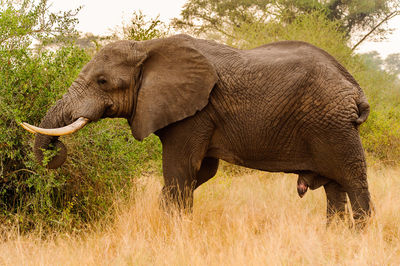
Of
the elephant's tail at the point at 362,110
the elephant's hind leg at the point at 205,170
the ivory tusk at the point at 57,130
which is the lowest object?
the elephant's hind leg at the point at 205,170

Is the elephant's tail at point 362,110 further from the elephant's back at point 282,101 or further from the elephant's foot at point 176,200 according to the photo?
the elephant's foot at point 176,200

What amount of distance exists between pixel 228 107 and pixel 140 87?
819 millimetres

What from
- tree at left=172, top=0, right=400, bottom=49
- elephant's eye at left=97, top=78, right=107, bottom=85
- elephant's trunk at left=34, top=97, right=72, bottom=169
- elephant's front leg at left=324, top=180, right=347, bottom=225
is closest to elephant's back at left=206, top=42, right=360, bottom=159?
elephant's front leg at left=324, top=180, right=347, bottom=225

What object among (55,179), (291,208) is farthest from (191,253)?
(291,208)

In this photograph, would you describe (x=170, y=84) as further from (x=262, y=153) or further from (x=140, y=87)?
(x=262, y=153)

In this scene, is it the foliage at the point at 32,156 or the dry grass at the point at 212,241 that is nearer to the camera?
the dry grass at the point at 212,241

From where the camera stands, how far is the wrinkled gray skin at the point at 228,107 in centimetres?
420

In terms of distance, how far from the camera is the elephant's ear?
431 centimetres

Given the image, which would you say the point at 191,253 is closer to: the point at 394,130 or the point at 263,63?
the point at 263,63

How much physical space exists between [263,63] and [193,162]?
108 cm

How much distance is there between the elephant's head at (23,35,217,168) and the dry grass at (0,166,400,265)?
2.44ft

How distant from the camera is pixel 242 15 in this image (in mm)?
14969

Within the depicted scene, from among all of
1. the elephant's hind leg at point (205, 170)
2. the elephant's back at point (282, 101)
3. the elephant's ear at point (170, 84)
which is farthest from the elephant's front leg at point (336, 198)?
the elephant's ear at point (170, 84)

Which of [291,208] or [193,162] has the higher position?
[193,162]
